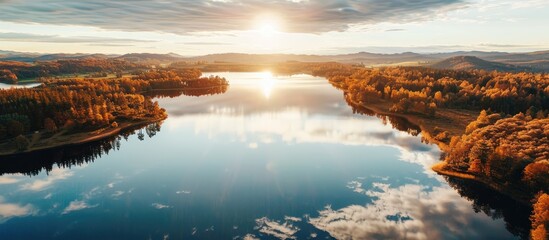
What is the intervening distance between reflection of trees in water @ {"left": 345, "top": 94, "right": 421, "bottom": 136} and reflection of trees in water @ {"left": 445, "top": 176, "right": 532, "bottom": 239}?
52970 millimetres

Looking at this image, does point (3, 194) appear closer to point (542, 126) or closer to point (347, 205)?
point (347, 205)

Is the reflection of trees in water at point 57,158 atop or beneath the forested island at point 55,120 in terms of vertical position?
beneath

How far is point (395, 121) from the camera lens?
151375mm

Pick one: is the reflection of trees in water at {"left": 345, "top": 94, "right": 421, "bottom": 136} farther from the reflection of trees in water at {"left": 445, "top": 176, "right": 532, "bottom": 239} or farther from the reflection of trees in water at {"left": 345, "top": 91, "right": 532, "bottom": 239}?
the reflection of trees in water at {"left": 445, "top": 176, "right": 532, "bottom": 239}

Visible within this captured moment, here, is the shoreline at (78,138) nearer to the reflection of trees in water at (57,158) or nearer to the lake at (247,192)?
the reflection of trees in water at (57,158)

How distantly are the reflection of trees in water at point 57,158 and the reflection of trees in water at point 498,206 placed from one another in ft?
304

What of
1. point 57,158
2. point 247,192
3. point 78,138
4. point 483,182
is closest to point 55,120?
point 78,138

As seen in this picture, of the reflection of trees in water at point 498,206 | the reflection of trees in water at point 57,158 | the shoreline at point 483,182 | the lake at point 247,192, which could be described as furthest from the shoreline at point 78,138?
the reflection of trees in water at point 498,206

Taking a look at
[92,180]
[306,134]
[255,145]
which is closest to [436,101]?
[306,134]

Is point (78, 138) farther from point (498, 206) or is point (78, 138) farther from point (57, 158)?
point (498, 206)

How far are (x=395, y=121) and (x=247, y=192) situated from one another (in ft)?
320

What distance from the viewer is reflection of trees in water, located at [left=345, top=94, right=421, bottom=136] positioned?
437 ft

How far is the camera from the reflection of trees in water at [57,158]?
91912 millimetres

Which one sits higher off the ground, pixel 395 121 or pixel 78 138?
pixel 78 138
